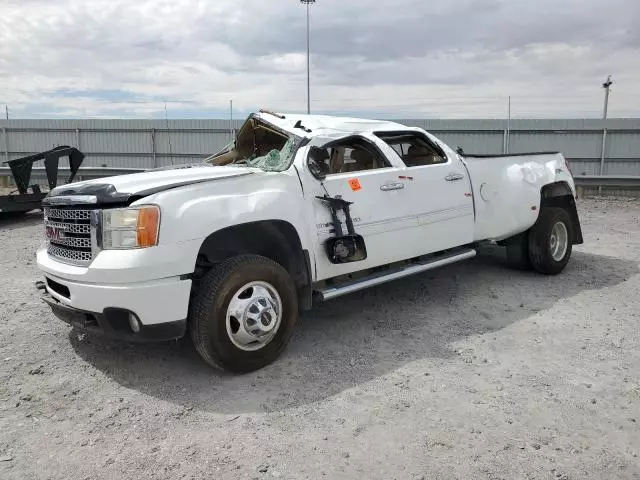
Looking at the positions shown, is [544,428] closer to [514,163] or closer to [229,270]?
[229,270]

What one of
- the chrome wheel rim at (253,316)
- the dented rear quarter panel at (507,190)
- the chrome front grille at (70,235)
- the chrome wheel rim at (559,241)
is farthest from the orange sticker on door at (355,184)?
the chrome wheel rim at (559,241)

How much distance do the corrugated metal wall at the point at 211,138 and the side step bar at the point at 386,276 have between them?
49.9 feet

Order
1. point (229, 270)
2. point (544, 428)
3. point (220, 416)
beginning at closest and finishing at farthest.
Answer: point (544, 428), point (220, 416), point (229, 270)

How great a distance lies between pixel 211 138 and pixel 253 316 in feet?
64.0

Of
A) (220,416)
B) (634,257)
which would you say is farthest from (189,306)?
(634,257)

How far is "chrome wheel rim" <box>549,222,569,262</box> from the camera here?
6867 mm

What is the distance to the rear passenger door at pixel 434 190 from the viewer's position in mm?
5203

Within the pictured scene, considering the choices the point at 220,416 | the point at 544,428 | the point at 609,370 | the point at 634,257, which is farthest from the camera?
the point at 634,257

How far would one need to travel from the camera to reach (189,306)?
383 centimetres

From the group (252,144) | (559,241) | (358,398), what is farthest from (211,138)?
(358,398)

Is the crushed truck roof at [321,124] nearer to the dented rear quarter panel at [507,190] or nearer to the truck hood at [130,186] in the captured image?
the truck hood at [130,186]

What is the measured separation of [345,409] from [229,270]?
Answer: 1193 mm

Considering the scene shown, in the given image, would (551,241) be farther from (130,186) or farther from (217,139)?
(217,139)

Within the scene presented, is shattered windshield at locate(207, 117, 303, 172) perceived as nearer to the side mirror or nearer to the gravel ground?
the side mirror
